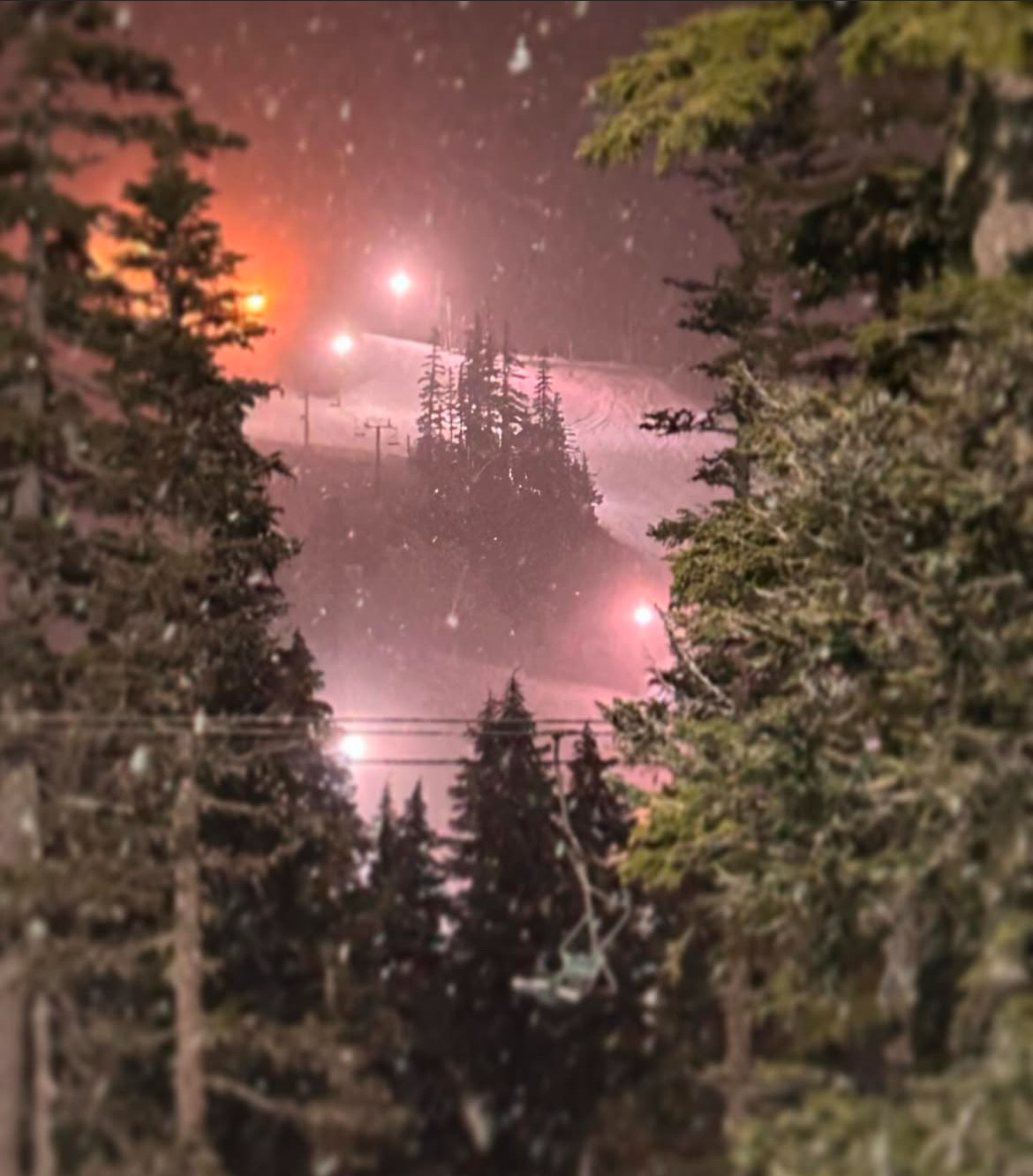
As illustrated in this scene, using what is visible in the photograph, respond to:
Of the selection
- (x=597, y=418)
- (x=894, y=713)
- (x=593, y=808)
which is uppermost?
(x=597, y=418)

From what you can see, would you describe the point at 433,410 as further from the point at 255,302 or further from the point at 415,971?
the point at 415,971

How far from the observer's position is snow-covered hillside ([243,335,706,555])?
73.5 metres

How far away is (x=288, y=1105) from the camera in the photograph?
12391 millimetres

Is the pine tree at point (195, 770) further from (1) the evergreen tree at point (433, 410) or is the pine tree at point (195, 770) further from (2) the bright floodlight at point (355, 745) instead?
(1) the evergreen tree at point (433, 410)

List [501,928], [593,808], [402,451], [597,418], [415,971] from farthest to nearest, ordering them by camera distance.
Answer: [597,418]
[402,451]
[593,808]
[501,928]
[415,971]

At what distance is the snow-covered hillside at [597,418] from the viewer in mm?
73500

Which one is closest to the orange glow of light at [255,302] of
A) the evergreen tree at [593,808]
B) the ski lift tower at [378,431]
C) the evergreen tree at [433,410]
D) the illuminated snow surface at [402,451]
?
the evergreen tree at [593,808]

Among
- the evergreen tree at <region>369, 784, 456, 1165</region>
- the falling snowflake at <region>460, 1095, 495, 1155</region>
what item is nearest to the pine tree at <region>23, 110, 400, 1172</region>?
the evergreen tree at <region>369, 784, 456, 1165</region>

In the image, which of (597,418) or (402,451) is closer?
(402,451)

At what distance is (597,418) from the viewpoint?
307 ft

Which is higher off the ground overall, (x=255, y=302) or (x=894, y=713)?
(x=255, y=302)

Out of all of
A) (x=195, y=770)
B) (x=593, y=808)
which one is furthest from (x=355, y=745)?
(x=195, y=770)

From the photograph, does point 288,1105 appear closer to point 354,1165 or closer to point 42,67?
point 354,1165

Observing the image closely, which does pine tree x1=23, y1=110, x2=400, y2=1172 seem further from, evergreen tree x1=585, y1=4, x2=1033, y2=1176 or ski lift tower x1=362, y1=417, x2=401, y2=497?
ski lift tower x1=362, y1=417, x2=401, y2=497
